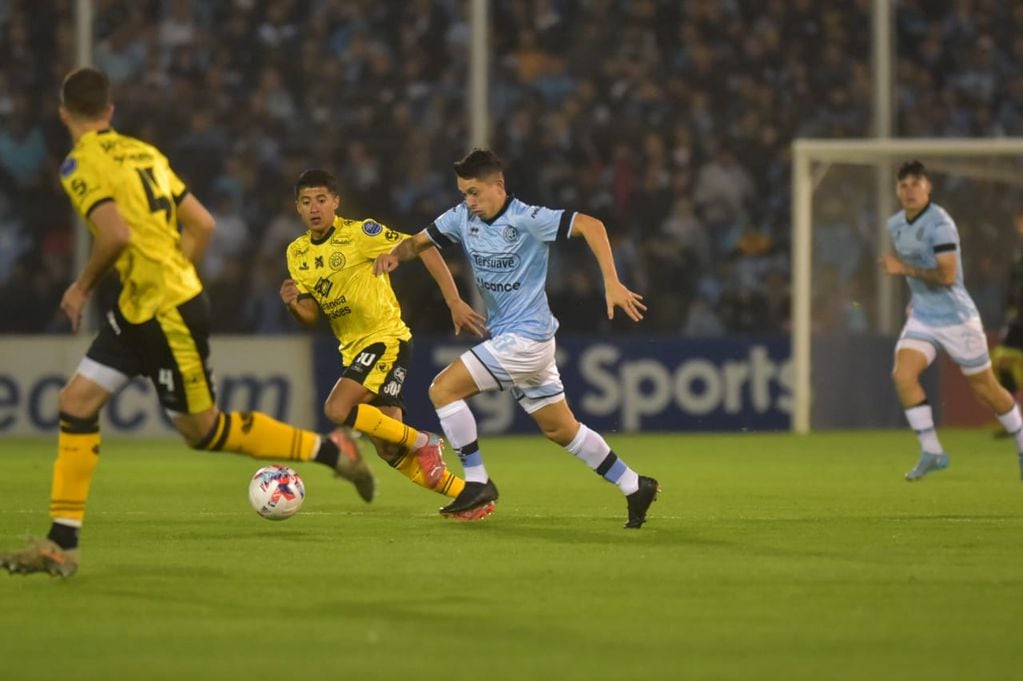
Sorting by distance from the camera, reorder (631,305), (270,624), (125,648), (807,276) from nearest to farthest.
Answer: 1. (125,648)
2. (270,624)
3. (631,305)
4. (807,276)

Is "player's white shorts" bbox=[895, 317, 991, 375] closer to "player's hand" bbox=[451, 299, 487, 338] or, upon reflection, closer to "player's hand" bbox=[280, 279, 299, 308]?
"player's hand" bbox=[451, 299, 487, 338]

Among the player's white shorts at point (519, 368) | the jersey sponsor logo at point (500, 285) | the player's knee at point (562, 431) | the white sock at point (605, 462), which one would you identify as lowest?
the white sock at point (605, 462)

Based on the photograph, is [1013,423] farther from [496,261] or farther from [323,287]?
[323,287]

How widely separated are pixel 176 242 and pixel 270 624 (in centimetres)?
194

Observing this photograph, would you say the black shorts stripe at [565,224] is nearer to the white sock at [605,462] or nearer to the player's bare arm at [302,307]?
the white sock at [605,462]

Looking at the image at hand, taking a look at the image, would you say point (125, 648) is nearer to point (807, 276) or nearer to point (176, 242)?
point (176, 242)

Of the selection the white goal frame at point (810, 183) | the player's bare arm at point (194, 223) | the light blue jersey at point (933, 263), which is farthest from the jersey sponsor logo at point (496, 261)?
the white goal frame at point (810, 183)

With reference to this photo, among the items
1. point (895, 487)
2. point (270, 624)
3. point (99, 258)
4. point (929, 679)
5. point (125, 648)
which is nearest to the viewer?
point (929, 679)

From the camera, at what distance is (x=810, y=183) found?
18359 mm

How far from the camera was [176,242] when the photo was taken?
23.7 feet

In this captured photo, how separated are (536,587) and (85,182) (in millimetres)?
2309

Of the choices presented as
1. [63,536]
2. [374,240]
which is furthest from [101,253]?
[374,240]

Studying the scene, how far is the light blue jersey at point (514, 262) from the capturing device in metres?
9.22

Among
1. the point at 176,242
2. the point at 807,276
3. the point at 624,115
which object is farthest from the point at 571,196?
the point at 176,242
